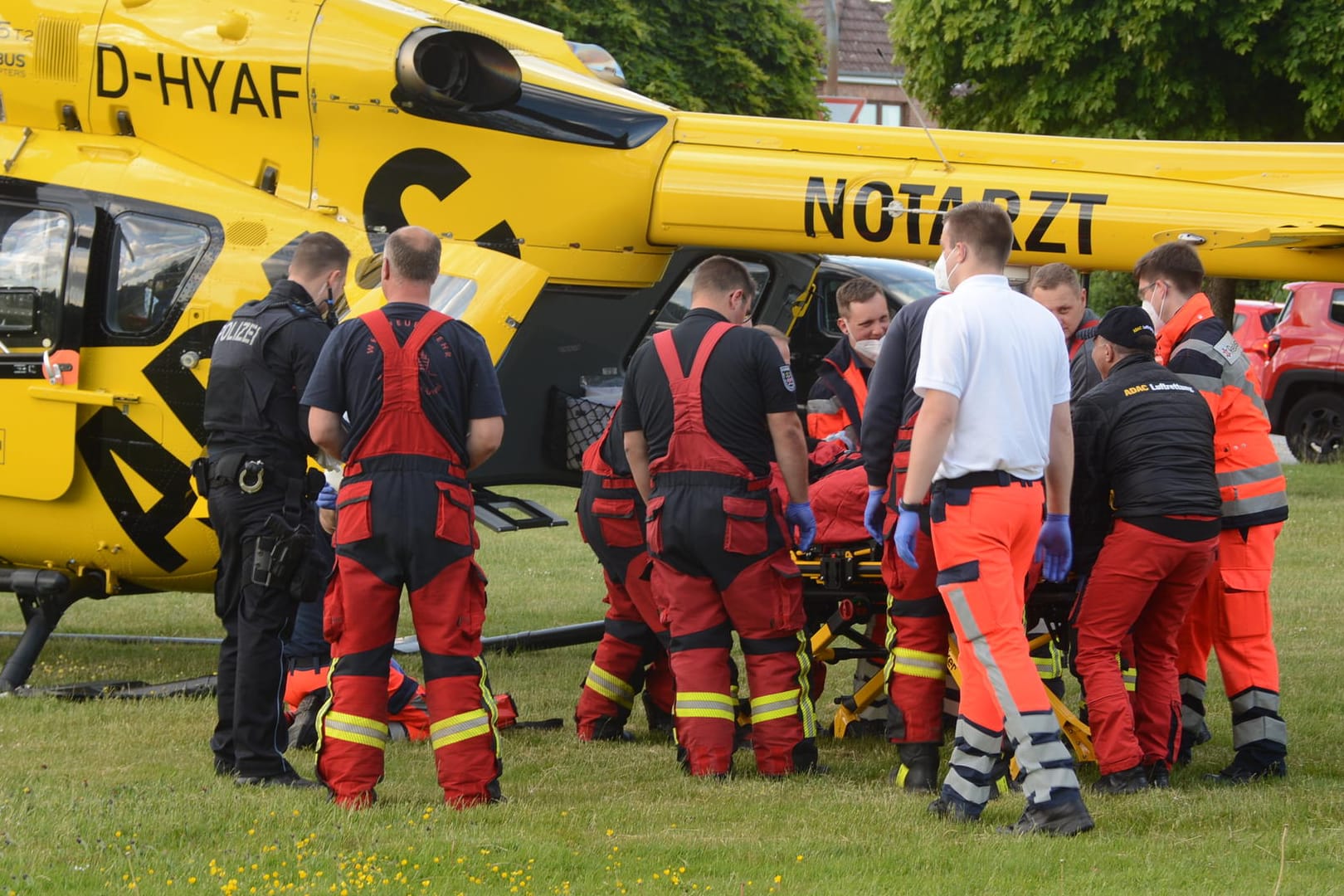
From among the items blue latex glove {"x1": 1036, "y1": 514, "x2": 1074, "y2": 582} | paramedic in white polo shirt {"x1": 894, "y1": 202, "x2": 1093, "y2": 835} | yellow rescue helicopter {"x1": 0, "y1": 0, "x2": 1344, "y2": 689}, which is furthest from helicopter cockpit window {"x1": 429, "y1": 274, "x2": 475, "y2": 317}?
blue latex glove {"x1": 1036, "y1": 514, "x2": 1074, "y2": 582}

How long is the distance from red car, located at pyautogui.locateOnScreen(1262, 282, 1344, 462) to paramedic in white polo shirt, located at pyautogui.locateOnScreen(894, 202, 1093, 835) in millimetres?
14083

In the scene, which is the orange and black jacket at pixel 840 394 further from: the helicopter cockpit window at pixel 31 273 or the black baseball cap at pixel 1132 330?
the helicopter cockpit window at pixel 31 273

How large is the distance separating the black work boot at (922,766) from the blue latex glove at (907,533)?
31.1 inches

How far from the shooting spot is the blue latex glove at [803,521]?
590 centimetres

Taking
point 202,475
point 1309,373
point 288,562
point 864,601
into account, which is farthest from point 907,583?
point 1309,373

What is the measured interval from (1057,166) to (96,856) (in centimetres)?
481

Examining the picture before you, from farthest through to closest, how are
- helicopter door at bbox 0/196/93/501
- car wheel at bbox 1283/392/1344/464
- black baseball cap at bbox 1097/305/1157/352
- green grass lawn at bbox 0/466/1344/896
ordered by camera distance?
car wheel at bbox 1283/392/1344/464
helicopter door at bbox 0/196/93/501
black baseball cap at bbox 1097/305/1157/352
green grass lawn at bbox 0/466/1344/896

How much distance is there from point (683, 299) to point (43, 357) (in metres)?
3.79

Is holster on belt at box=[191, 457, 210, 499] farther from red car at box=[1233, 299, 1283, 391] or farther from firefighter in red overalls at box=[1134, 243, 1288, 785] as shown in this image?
red car at box=[1233, 299, 1283, 391]

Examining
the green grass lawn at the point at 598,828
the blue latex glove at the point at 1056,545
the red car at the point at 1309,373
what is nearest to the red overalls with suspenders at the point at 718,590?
the green grass lawn at the point at 598,828

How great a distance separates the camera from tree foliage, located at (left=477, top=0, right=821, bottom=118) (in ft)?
72.6

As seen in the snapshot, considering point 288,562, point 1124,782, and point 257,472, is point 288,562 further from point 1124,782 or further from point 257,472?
point 1124,782

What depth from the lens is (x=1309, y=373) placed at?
18188mm

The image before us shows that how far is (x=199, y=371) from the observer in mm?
7184
